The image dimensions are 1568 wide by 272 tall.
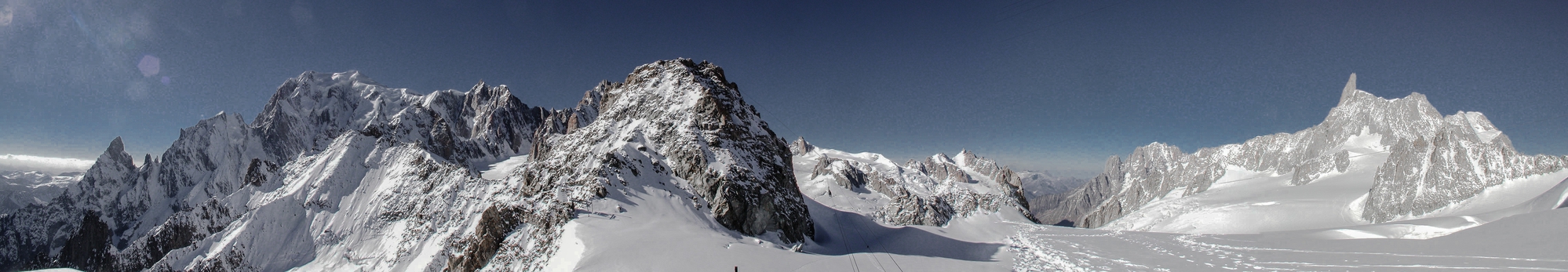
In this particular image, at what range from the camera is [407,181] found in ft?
278

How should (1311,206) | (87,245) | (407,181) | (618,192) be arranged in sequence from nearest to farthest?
1. (618,192)
2. (407,181)
3. (1311,206)
4. (87,245)

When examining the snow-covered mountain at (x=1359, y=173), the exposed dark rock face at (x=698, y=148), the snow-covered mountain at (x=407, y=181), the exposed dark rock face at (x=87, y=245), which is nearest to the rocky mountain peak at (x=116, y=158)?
the snow-covered mountain at (x=407, y=181)

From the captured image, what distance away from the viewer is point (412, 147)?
96.2m

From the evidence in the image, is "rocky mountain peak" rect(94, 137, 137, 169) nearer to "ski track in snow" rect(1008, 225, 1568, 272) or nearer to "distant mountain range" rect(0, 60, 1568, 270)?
"distant mountain range" rect(0, 60, 1568, 270)

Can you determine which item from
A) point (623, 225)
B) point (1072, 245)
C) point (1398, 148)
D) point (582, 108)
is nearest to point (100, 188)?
point (582, 108)

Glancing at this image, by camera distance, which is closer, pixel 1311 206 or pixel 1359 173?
pixel 1311 206

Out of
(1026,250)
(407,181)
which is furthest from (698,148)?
(407,181)

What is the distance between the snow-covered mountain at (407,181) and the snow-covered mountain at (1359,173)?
9252 centimetres

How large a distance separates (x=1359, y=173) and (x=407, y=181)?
20330cm

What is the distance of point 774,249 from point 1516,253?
34454 mm

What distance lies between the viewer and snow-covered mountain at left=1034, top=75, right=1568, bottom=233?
70.2m

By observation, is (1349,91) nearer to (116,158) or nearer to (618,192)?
(618,192)

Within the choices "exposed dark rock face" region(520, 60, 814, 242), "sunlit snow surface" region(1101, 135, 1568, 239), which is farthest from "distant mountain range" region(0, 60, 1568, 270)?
"sunlit snow surface" region(1101, 135, 1568, 239)

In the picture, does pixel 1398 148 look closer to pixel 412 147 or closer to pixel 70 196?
pixel 412 147
